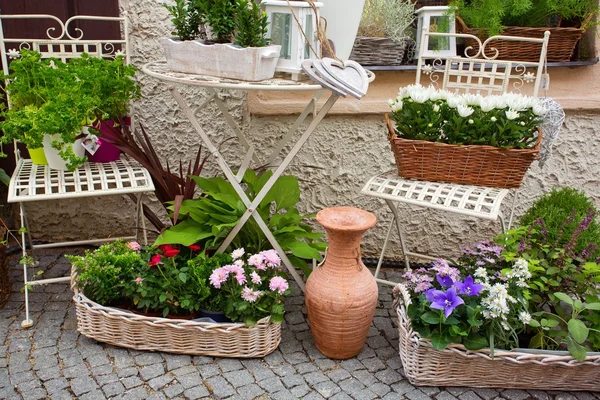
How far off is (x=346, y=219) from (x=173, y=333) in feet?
3.10

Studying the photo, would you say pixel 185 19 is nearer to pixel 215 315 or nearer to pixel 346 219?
pixel 346 219

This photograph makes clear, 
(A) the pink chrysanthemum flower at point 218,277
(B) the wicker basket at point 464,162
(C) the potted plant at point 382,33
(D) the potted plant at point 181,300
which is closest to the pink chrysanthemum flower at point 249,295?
(D) the potted plant at point 181,300

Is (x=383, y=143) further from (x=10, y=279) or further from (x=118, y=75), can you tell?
(x=10, y=279)

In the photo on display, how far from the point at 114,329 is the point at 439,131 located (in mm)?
1794

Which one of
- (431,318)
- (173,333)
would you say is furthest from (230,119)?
(431,318)

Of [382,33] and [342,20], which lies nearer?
[342,20]

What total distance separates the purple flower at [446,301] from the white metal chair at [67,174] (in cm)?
147

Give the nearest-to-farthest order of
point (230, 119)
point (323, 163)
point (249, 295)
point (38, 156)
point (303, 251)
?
point (249, 295) → point (303, 251) → point (38, 156) → point (230, 119) → point (323, 163)

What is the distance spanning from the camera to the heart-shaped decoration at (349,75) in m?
2.53

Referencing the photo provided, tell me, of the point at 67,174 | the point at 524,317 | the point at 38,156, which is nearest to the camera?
the point at 524,317

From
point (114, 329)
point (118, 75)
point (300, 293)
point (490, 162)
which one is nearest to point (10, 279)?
point (114, 329)

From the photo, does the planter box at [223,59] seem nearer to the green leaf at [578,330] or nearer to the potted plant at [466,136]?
the potted plant at [466,136]

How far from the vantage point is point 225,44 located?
8.54ft

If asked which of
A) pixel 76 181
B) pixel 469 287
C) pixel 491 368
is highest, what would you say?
pixel 76 181
